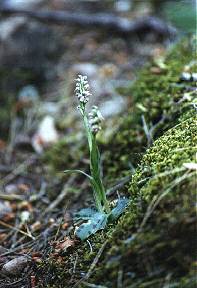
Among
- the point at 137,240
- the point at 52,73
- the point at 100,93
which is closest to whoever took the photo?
the point at 137,240

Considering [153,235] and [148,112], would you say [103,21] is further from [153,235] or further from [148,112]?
[153,235]

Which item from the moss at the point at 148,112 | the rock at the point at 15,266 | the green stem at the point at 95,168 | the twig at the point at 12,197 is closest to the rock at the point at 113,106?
the moss at the point at 148,112

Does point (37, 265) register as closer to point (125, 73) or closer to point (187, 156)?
point (187, 156)

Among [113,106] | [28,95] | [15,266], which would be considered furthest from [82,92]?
[28,95]

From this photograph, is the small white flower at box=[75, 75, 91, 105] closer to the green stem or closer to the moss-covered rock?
the green stem

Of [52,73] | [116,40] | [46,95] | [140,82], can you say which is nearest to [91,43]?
[116,40]

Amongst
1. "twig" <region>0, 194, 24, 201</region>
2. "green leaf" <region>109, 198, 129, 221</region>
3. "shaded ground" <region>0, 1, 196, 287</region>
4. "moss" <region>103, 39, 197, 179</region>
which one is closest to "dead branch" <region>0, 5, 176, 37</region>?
"shaded ground" <region>0, 1, 196, 287</region>

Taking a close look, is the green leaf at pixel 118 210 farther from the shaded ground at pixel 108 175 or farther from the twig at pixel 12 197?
the twig at pixel 12 197
